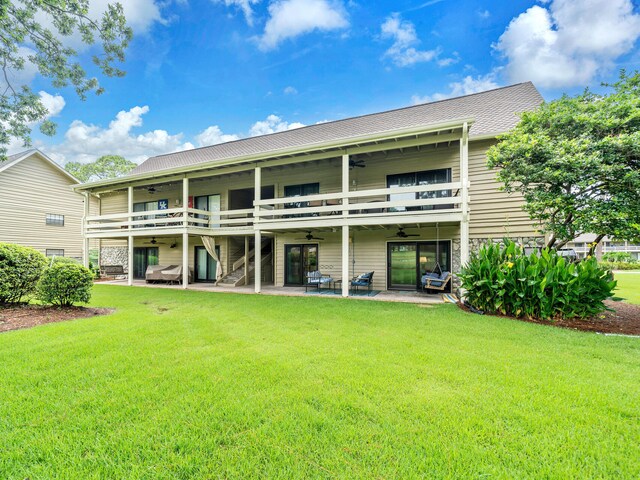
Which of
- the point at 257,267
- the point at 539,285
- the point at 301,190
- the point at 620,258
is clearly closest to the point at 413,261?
the point at 539,285

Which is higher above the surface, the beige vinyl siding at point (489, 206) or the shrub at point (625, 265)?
the beige vinyl siding at point (489, 206)

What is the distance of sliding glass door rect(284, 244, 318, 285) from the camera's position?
12.8 m

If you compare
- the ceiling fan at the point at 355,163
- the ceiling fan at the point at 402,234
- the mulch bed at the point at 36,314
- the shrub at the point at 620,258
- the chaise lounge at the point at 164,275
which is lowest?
the mulch bed at the point at 36,314

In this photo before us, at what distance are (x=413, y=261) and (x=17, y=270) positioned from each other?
11935 millimetres

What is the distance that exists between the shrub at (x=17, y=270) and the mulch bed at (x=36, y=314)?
41cm

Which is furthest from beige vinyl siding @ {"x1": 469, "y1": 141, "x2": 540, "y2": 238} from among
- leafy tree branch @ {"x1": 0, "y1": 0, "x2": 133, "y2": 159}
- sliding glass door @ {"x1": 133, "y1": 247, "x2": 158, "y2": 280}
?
sliding glass door @ {"x1": 133, "y1": 247, "x2": 158, "y2": 280}

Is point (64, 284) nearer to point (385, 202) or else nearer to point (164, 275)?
point (164, 275)

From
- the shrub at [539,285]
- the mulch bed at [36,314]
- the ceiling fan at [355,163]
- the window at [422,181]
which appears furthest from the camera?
the ceiling fan at [355,163]

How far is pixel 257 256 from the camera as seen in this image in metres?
11.0

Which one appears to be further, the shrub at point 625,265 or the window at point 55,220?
Answer: the shrub at point 625,265

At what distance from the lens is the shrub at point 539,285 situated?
244 inches

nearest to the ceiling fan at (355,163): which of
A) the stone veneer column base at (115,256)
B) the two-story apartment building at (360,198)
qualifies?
the two-story apartment building at (360,198)

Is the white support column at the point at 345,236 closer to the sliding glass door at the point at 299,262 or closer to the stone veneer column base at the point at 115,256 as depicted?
the sliding glass door at the point at 299,262

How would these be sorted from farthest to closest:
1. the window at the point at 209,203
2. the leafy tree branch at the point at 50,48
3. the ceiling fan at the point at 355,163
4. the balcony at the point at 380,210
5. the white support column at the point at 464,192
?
the window at the point at 209,203
the ceiling fan at the point at 355,163
the balcony at the point at 380,210
the white support column at the point at 464,192
the leafy tree branch at the point at 50,48
